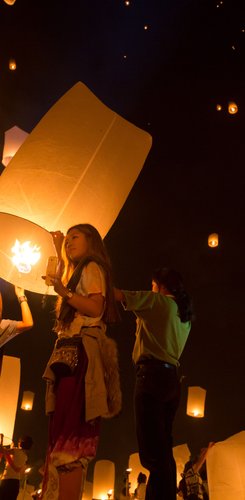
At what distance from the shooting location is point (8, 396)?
4.49 m

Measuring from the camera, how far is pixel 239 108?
25.4 feet

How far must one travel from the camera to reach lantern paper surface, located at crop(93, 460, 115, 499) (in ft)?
27.4

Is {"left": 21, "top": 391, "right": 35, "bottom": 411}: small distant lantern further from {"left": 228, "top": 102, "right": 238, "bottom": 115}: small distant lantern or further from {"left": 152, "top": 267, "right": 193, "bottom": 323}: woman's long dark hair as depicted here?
{"left": 152, "top": 267, "right": 193, "bottom": 323}: woman's long dark hair

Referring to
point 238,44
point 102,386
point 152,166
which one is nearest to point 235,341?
point 152,166

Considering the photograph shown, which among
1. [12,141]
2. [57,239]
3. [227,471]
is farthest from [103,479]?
[57,239]

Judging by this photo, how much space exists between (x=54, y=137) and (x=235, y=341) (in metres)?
7.81

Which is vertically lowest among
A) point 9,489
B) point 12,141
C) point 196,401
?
point 9,489

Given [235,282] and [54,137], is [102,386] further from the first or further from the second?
[235,282]

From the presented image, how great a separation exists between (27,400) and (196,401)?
4.36 meters

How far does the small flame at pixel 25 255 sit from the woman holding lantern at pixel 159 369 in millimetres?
563

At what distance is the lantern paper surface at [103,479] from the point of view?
8359 mm

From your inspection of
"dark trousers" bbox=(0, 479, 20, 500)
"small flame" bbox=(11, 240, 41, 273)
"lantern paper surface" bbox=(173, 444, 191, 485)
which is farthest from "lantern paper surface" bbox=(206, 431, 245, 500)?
"lantern paper surface" bbox=(173, 444, 191, 485)

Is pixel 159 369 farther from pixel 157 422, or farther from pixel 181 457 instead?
pixel 181 457

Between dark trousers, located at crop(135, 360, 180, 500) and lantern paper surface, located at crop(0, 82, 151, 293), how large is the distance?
29.1 inches
